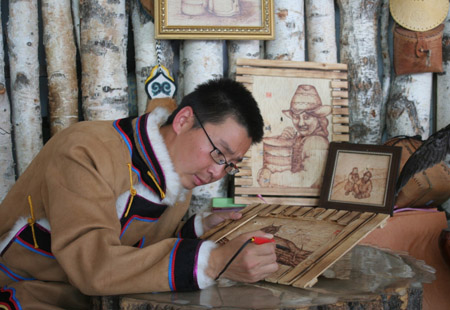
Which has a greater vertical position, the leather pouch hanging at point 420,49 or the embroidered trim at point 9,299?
the leather pouch hanging at point 420,49

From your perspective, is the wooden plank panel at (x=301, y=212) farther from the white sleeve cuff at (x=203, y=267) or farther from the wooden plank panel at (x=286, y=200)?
the wooden plank panel at (x=286, y=200)

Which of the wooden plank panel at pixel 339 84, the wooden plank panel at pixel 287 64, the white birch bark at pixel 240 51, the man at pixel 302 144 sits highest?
the white birch bark at pixel 240 51

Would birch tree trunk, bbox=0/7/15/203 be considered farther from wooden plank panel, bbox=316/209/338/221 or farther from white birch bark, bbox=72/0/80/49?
wooden plank panel, bbox=316/209/338/221

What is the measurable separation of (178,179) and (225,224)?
37 centimetres

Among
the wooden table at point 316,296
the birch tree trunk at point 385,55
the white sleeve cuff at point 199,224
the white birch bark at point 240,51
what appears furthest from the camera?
the birch tree trunk at point 385,55

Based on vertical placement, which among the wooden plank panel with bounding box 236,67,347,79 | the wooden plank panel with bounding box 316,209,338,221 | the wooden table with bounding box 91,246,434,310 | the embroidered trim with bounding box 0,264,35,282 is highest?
the wooden plank panel with bounding box 236,67,347,79

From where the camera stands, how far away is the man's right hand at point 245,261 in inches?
61.6

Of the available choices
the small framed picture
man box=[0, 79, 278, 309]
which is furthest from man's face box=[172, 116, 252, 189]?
the small framed picture

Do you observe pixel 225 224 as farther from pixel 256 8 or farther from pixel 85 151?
pixel 256 8

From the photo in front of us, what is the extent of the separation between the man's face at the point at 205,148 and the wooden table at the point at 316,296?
0.47 m

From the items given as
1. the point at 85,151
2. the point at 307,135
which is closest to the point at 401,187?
the point at 307,135

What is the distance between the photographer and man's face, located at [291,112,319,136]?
326cm

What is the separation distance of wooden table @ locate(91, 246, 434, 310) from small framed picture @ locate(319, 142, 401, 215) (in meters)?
1.11


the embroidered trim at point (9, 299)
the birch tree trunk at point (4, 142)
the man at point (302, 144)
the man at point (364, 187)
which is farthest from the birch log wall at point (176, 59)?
the embroidered trim at point (9, 299)
